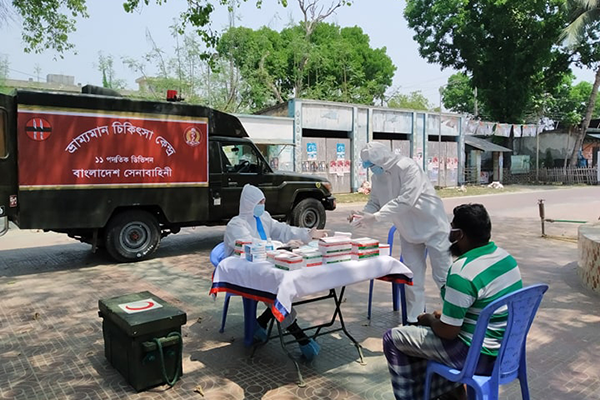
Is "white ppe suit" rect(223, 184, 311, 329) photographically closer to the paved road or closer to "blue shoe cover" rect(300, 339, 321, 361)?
"blue shoe cover" rect(300, 339, 321, 361)

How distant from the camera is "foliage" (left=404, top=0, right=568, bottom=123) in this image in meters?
27.6

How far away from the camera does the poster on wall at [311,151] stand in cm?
2088

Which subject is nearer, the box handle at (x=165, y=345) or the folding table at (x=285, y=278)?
the folding table at (x=285, y=278)

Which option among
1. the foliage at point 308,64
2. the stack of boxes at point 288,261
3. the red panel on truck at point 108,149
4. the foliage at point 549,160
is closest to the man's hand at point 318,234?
the stack of boxes at point 288,261

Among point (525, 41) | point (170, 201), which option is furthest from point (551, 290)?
point (525, 41)

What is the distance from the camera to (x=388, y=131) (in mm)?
23766

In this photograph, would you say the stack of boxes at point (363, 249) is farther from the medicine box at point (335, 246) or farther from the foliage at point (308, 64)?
the foliage at point (308, 64)

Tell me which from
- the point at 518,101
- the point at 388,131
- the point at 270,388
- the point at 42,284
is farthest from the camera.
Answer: the point at 518,101

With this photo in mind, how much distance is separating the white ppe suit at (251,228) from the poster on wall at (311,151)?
1639 cm

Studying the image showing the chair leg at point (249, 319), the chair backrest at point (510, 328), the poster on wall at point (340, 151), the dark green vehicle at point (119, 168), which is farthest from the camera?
the poster on wall at point (340, 151)

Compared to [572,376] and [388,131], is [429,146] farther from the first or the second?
[572,376]

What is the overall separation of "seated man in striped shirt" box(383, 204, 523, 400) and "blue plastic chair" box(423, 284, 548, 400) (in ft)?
0.16

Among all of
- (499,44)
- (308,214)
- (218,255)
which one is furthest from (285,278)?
(499,44)

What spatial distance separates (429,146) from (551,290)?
20.5m
